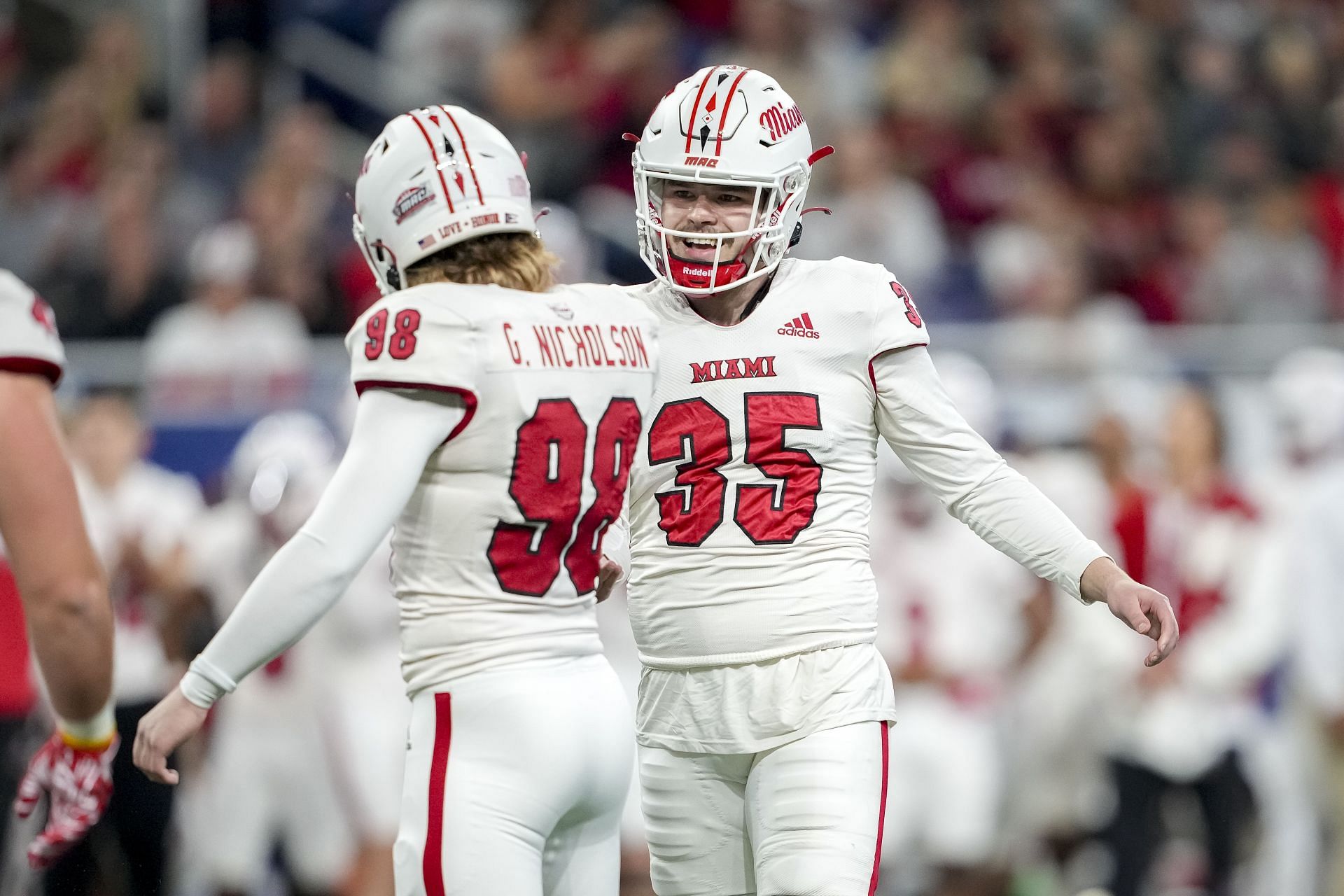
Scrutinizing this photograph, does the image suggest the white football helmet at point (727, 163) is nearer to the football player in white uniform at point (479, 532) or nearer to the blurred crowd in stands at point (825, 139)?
the football player in white uniform at point (479, 532)

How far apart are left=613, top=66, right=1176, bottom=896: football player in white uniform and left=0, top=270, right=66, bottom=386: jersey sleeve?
1.18 metres

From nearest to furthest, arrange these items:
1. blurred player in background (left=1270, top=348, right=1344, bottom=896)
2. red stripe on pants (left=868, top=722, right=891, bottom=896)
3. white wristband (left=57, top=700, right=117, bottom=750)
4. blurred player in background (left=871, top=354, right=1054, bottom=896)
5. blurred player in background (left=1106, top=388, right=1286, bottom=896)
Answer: white wristband (left=57, top=700, right=117, bottom=750), red stripe on pants (left=868, top=722, right=891, bottom=896), blurred player in background (left=1270, top=348, right=1344, bottom=896), blurred player in background (left=1106, top=388, right=1286, bottom=896), blurred player in background (left=871, top=354, right=1054, bottom=896)

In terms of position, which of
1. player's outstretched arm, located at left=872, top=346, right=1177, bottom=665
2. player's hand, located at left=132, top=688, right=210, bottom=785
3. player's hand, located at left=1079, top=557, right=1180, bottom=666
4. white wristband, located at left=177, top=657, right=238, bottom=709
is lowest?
player's hand, located at left=132, top=688, right=210, bottom=785

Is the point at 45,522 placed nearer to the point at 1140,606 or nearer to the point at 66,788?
the point at 66,788

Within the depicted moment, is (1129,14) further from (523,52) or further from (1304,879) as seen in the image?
(1304,879)

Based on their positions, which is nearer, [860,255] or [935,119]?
[860,255]

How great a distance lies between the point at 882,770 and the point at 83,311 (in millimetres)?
6574

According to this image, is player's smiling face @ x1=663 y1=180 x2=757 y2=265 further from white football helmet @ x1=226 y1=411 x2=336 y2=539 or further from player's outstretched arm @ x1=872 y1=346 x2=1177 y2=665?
white football helmet @ x1=226 y1=411 x2=336 y2=539

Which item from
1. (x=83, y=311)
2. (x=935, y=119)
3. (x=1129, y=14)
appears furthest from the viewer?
(x=1129, y=14)

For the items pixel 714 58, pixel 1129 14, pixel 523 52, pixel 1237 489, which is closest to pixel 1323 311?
pixel 1237 489

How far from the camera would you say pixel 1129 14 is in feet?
38.7

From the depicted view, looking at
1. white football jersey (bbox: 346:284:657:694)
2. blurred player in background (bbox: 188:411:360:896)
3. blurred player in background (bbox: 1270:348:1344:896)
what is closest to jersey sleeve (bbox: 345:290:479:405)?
white football jersey (bbox: 346:284:657:694)

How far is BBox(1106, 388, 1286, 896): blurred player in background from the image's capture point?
766 centimetres

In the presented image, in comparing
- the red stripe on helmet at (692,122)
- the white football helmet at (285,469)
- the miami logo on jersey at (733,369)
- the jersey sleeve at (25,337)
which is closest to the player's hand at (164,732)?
the jersey sleeve at (25,337)
